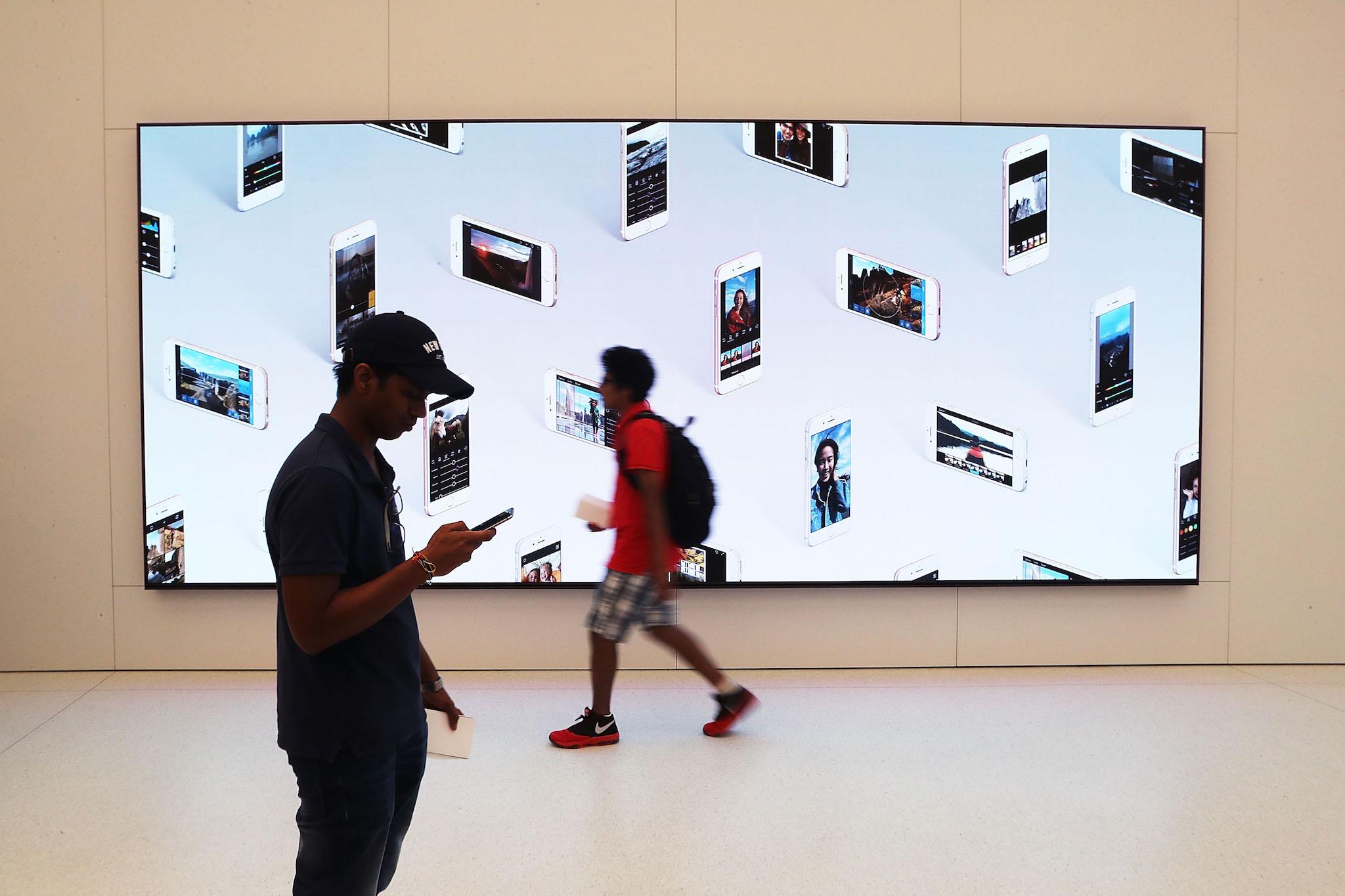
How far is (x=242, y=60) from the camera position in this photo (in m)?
4.47

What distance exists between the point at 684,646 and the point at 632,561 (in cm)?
39

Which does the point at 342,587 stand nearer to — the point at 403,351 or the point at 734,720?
the point at 403,351

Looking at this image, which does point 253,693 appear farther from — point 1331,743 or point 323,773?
point 1331,743

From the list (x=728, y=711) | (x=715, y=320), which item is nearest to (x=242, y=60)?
(x=715, y=320)

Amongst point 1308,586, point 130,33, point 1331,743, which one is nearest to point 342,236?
point 130,33

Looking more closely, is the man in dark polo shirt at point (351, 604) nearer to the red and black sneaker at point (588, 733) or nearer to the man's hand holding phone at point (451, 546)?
the man's hand holding phone at point (451, 546)

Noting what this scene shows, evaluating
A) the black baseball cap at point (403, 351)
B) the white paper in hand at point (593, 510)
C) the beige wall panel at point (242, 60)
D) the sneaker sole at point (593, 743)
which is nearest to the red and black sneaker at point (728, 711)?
the sneaker sole at point (593, 743)

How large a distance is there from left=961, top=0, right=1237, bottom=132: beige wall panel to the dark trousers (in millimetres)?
Answer: 4250

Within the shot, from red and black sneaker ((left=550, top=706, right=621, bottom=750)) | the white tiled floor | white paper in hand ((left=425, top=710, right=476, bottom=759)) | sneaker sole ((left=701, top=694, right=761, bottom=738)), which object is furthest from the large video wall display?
white paper in hand ((left=425, top=710, right=476, bottom=759))

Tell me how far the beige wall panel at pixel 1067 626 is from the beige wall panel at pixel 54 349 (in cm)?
424

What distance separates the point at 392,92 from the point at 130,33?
126cm

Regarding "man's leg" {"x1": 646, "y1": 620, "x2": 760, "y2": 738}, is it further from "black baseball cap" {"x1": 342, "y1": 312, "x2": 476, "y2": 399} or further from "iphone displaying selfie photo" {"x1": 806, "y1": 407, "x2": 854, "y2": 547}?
"black baseball cap" {"x1": 342, "y1": 312, "x2": 476, "y2": 399}

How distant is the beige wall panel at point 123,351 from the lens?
177 inches

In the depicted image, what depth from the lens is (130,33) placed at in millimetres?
4445
